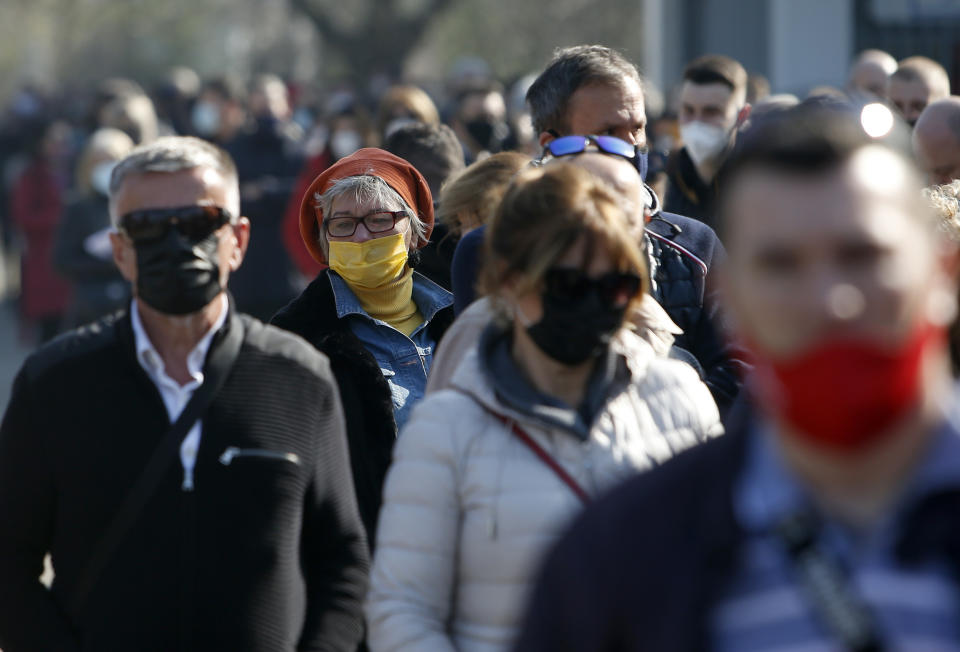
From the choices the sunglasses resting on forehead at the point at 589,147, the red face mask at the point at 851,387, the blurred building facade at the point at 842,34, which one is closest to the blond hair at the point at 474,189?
the sunglasses resting on forehead at the point at 589,147

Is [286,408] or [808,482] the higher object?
[808,482]

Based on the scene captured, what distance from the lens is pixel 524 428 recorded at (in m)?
2.92

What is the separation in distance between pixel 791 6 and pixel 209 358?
43.5 ft

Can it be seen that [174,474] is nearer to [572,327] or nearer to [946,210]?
[572,327]

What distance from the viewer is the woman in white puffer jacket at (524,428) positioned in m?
2.86

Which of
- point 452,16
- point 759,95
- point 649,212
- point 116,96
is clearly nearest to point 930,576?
point 649,212

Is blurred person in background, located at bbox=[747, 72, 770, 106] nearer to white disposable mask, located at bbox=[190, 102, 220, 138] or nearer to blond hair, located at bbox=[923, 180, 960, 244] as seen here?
blond hair, located at bbox=[923, 180, 960, 244]

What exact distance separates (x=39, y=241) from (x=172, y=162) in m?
11.8

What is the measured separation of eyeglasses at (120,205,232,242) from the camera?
10.4 feet

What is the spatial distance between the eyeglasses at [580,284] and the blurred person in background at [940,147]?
91.4 inches

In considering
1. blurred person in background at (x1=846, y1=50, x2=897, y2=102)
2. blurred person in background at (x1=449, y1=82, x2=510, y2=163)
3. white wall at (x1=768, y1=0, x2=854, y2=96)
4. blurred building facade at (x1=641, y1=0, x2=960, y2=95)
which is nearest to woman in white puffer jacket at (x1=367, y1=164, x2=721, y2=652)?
blurred person in background at (x1=449, y1=82, x2=510, y2=163)

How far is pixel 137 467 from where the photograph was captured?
300cm

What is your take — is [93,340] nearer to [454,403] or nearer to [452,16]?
[454,403]

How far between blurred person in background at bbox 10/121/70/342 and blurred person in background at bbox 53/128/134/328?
3.77 meters
